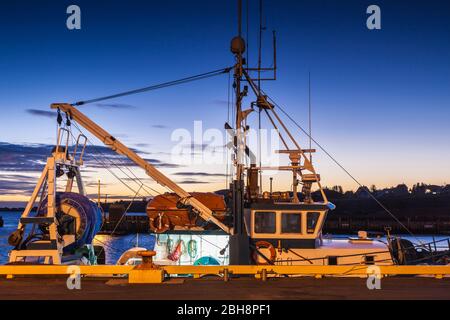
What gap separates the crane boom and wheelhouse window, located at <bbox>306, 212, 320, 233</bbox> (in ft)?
10.8

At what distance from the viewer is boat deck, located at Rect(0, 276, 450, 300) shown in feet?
39.2

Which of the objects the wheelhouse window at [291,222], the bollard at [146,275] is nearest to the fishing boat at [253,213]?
the wheelhouse window at [291,222]

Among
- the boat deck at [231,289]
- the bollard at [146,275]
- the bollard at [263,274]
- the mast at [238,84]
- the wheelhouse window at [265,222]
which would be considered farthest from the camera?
the wheelhouse window at [265,222]

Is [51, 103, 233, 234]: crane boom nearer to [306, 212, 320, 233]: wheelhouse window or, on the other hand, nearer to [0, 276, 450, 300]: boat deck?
[306, 212, 320, 233]: wheelhouse window

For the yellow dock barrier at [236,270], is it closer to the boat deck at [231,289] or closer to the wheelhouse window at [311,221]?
the boat deck at [231,289]

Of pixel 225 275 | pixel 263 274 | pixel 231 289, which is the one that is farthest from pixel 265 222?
pixel 231 289

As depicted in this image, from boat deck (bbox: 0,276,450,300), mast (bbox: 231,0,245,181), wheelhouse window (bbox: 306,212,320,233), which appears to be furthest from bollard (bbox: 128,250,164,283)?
wheelhouse window (bbox: 306,212,320,233)

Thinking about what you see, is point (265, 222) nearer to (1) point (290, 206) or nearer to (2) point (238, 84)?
(1) point (290, 206)

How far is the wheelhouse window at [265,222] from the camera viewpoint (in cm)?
2169

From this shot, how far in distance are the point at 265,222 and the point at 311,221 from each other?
1.95 m

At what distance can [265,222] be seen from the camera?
2175 cm

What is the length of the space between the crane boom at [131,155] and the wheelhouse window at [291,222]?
2.28 m
